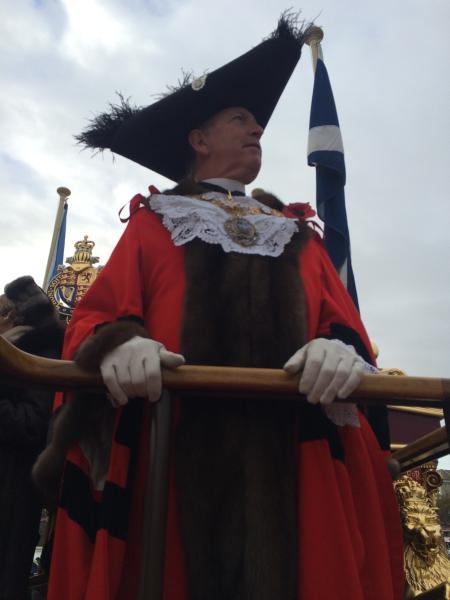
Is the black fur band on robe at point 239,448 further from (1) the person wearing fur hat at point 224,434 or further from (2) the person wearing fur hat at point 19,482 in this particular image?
(2) the person wearing fur hat at point 19,482

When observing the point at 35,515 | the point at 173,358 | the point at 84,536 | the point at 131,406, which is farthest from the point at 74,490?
the point at 35,515

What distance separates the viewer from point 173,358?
1.22 meters

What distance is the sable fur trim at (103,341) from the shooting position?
Result: 49.2 inches

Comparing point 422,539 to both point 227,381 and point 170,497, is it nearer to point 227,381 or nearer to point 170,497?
point 170,497

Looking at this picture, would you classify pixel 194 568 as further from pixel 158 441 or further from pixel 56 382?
pixel 56 382

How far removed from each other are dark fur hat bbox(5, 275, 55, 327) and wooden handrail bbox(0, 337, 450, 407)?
159 cm

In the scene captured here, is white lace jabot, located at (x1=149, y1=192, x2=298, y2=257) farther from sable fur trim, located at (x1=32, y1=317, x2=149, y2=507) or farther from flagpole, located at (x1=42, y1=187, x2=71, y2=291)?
flagpole, located at (x1=42, y1=187, x2=71, y2=291)

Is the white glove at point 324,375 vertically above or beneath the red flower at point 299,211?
beneath

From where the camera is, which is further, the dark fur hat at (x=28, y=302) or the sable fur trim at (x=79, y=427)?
the dark fur hat at (x=28, y=302)

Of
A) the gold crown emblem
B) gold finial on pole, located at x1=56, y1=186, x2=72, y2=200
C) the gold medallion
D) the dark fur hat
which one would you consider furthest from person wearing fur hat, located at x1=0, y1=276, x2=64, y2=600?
gold finial on pole, located at x1=56, y1=186, x2=72, y2=200

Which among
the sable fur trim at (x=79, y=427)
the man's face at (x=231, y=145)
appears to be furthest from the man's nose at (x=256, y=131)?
the sable fur trim at (x=79, y=427)

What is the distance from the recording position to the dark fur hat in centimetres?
270

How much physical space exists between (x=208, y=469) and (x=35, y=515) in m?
1.33

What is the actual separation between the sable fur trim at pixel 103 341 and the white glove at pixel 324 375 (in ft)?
1.28
